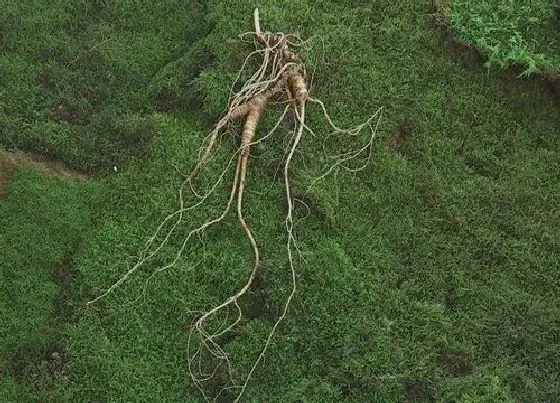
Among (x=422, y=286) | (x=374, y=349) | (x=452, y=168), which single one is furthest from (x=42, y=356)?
(x=452, y=168)

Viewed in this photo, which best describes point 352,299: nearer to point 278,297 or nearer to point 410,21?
point 278,297

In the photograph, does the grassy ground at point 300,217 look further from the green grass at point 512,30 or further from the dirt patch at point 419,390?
the green grass at point 512,30

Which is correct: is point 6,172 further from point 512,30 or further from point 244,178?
point 512,30

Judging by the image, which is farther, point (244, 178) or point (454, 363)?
point (244, 178)

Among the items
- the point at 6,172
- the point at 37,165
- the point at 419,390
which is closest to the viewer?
the point at 419,390

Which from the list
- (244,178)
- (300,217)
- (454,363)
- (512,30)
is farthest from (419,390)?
(512,30)

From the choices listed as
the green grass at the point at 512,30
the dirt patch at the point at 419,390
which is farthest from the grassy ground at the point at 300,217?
the green grass at the point at 512,30
